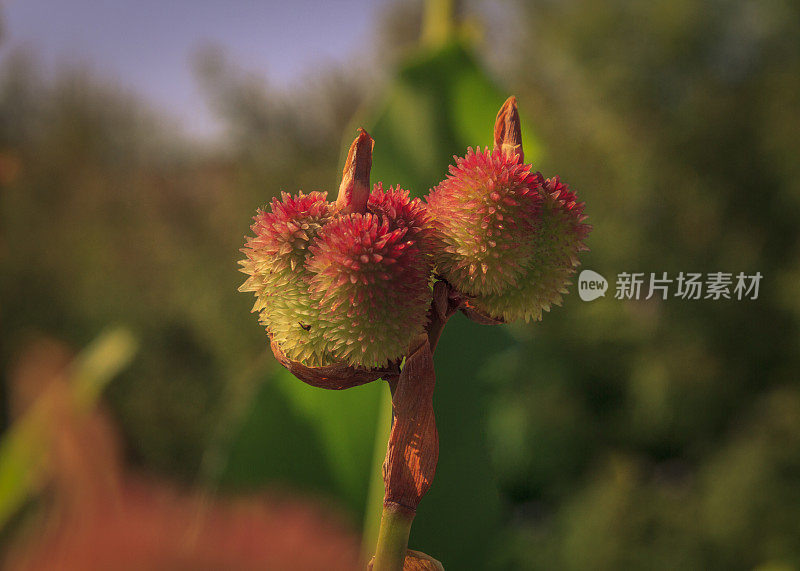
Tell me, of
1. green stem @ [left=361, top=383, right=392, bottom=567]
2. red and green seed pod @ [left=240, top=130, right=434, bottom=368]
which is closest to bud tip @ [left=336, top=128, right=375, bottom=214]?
red and green seed pod @ [left=240, top=130, right=434, bottom=368]

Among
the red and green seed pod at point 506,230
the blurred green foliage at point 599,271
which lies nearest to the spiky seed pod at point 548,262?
the red and green seed pod at point 506,230

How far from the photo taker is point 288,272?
11cm

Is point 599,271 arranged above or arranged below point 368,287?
above

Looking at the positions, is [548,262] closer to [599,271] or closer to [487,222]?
[487,222]

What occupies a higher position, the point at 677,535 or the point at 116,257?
the point at 116,257

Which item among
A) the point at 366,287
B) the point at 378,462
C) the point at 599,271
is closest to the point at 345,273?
the point at 366,287

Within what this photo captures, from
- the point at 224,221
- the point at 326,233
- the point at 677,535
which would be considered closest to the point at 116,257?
the point at 224,221

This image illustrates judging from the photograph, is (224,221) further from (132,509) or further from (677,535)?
(132,509)

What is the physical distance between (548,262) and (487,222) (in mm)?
15

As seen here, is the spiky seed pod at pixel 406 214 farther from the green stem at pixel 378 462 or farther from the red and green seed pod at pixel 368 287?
the green stem at pixel 378 462

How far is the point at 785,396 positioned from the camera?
1.44 meters

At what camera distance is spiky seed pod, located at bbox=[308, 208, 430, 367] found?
0.35 feet

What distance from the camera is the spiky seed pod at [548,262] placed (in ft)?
0.39

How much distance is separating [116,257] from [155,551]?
2097 millimetres
